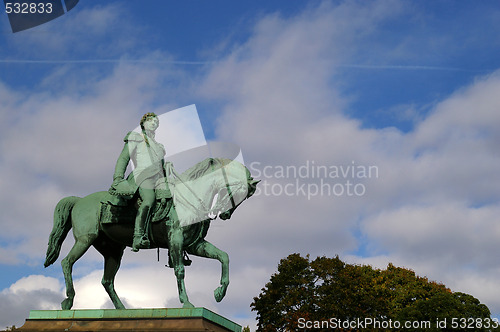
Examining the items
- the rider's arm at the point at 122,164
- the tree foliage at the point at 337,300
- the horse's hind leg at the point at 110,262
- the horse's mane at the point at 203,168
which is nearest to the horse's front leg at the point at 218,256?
the horse's mane at the point at 203,168

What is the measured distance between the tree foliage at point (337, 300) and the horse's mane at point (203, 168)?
24.9m

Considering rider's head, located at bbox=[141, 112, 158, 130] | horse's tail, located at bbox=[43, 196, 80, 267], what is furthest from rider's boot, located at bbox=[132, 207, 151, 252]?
rider's head, located at bbox=[141, 112, 158, 130]

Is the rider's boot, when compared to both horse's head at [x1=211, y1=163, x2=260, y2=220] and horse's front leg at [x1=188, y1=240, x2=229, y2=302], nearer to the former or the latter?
horse's front leg at [x1=188, y1=240, x2=229, y2=302]

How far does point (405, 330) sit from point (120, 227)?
2772cm

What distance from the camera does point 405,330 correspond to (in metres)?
35.6

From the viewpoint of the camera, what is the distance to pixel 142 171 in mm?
12641

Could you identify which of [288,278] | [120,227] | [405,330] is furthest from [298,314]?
[120,227]

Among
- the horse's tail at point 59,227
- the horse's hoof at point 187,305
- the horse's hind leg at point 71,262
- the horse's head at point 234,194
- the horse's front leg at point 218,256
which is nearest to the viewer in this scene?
the horse's hoof at point 187,305

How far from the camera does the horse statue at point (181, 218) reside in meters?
12.0

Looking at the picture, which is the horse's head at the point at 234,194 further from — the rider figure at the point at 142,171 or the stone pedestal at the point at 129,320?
the stone pedestal at the point at 129,320

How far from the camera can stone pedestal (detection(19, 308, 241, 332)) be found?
1067 cm

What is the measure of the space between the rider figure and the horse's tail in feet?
5.07

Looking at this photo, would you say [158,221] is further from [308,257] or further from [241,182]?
[308,257]

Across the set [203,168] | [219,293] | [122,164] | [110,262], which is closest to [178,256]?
[219,293]
